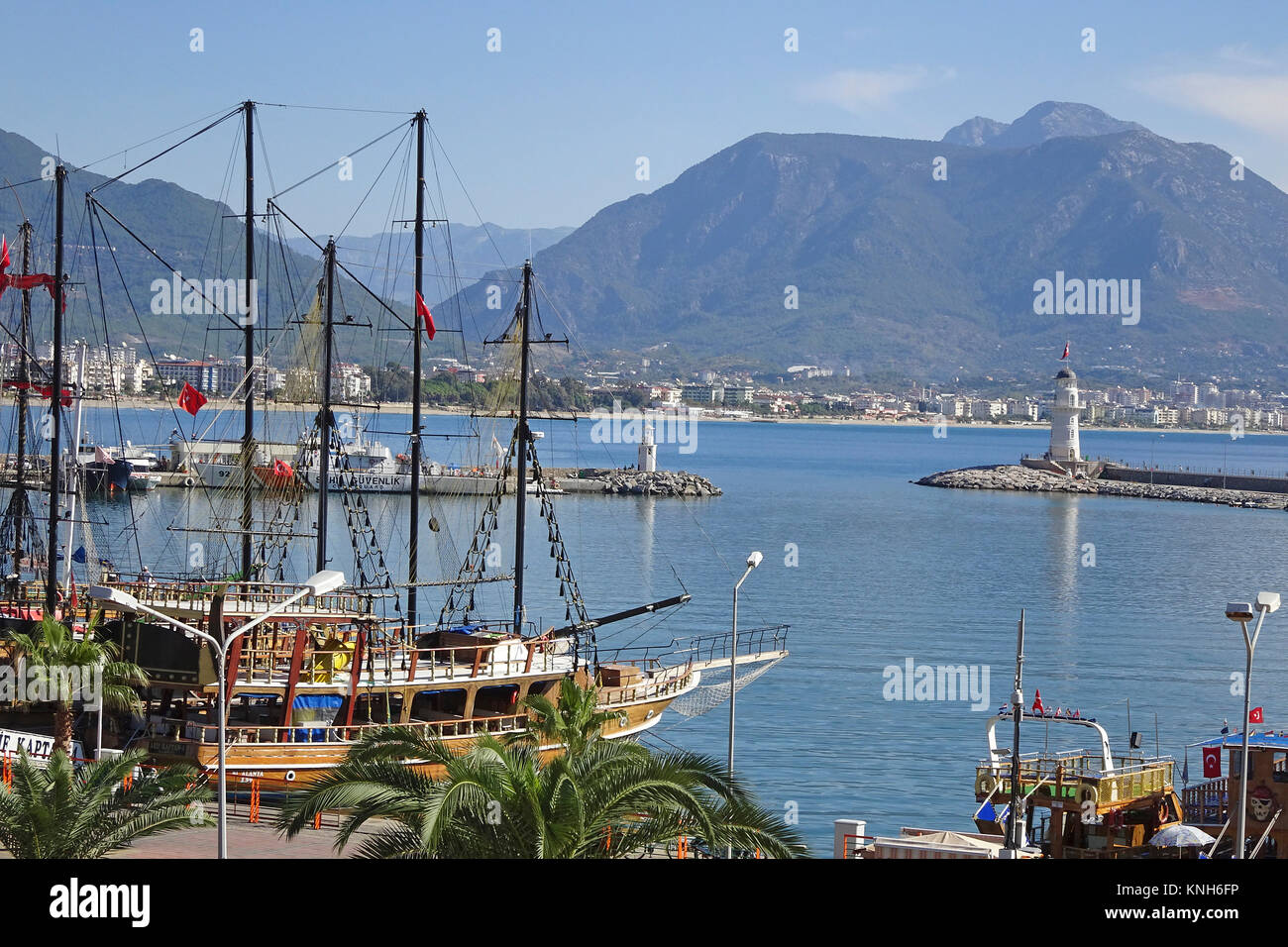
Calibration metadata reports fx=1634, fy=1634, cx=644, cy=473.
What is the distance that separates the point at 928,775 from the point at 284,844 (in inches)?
813

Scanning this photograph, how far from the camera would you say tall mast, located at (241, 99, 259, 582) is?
41.4 m

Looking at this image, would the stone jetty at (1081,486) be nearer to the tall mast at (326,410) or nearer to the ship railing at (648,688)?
the ship railing at (648,688)

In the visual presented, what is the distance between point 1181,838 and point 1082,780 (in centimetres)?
436

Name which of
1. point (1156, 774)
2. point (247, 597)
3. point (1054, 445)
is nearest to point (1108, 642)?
point (1156, 774)

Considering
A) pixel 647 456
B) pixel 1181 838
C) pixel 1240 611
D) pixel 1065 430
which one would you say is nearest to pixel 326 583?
pixel 1240 611

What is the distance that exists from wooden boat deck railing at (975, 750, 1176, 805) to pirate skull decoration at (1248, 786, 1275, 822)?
1773 mm

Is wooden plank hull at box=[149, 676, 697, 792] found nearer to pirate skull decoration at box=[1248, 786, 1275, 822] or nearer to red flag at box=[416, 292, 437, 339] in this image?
pirate skull decoration at box=[1248, 786, 1275, 822]

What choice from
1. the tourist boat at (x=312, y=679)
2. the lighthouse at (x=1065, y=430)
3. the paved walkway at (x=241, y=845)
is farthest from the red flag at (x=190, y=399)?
the lighthouse at (x=1065, y=430)

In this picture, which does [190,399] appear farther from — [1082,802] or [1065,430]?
[1065,430]

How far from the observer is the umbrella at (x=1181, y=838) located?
2462 centimetres

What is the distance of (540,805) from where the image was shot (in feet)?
55.6

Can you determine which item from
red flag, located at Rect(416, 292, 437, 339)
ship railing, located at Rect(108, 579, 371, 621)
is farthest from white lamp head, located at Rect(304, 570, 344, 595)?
red flag, located at Rect(416, 292, 437, 339)
